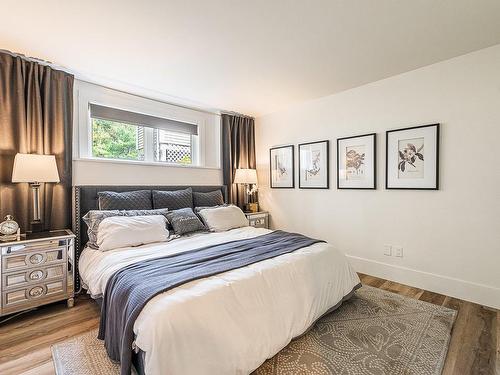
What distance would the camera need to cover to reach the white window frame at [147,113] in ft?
9.70

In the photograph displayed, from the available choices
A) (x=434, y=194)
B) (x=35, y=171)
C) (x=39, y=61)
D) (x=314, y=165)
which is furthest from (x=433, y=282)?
(x=39, y=61)

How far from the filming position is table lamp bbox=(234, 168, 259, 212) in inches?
163

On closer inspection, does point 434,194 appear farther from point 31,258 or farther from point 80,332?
point 31,258

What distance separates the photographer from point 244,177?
4.14 metres

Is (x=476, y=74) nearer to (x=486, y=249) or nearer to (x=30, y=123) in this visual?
(x=486, y=249)

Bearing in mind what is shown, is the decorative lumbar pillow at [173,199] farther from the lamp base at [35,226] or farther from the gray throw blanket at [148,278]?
the gray throw blanket at [148,278]

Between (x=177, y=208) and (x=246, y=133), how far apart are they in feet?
6.43

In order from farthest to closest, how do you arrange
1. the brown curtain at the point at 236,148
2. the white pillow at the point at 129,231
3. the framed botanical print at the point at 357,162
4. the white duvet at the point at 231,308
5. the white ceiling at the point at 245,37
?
the brown curtain at the point at 236,148 → the framed botanical print at the point at 357,162 → the white pillow at the point at 129,231 → the white ceiling at the point at 245,37 → the white duvet at the point at 231,308

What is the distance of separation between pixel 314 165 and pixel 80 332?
331 centimetres

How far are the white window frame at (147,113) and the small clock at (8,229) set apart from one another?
0.92 metres

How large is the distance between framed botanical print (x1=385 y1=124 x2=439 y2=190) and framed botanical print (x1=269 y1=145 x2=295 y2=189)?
1455 mm

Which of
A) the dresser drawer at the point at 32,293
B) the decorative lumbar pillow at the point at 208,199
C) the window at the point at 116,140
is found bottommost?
the dresser drawer at the point at 32,293

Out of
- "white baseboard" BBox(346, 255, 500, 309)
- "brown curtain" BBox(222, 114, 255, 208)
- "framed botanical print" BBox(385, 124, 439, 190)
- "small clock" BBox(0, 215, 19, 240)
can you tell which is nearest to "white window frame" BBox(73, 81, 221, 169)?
"brown curtain" BBox(222, 114, 255, 208)

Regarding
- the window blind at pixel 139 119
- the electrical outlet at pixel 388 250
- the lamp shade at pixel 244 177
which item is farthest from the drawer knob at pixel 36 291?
the electrical outlet at pixel 388 250
